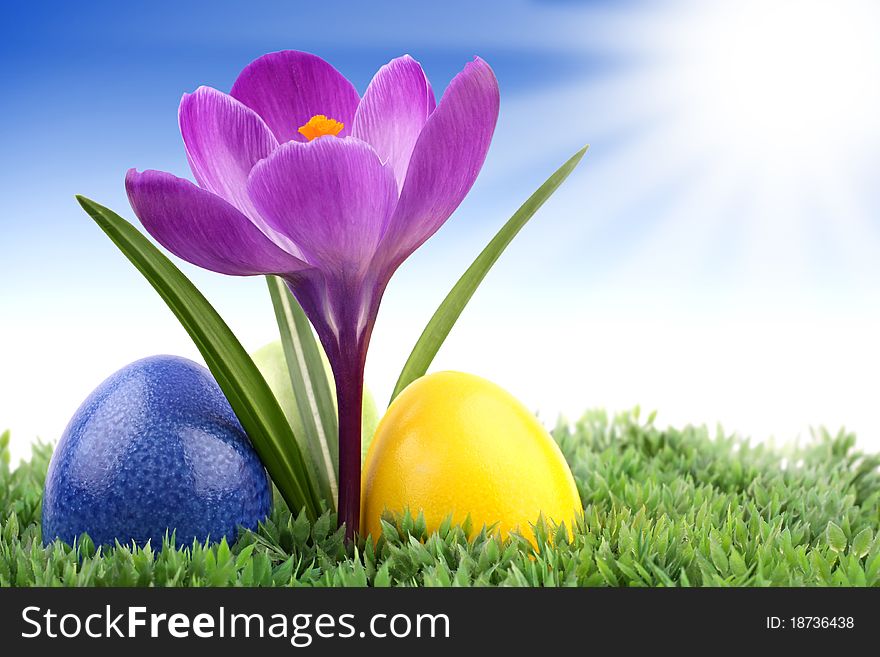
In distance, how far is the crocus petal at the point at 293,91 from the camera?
1.24m

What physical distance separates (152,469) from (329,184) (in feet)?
1.39

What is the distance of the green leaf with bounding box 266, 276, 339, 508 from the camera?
1.32 meters

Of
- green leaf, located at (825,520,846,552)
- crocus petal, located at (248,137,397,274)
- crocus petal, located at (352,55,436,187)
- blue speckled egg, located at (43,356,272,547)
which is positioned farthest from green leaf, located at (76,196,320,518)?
green leaf, located at (825,520,846,552)

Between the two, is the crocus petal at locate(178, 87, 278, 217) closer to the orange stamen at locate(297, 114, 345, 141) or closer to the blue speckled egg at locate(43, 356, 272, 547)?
the orange stamen at locate(297, 114, 345, 141)

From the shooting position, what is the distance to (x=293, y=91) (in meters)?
1.25

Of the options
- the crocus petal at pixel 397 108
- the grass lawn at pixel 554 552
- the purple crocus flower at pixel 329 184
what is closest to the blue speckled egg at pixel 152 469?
the grass lawn at pixel 554 552

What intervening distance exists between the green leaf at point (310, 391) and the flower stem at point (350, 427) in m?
0.09

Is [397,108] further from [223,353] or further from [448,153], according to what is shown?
[223,353]

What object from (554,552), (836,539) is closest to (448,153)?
(554,552)

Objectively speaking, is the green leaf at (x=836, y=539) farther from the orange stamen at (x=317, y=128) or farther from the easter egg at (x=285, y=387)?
the orange stamen at (x=317, y=128)

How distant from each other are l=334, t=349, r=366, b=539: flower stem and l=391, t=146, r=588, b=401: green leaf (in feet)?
0.73

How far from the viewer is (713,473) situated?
6.02 ft
